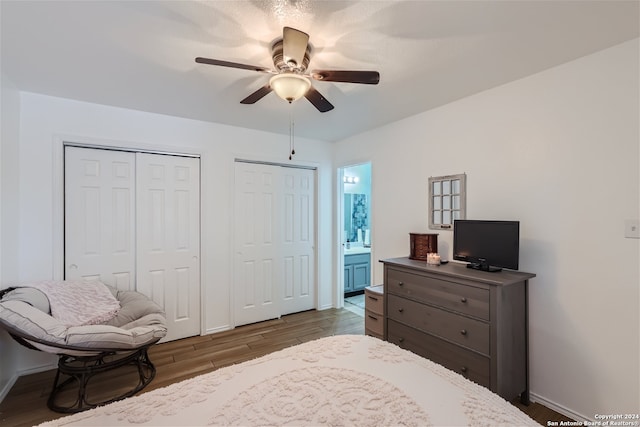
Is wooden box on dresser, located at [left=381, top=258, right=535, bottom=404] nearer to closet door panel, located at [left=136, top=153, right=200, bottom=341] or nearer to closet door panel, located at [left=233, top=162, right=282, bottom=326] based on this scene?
closet door panel, located at [left=233, top=162, right=282, bottom=326]

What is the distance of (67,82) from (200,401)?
2.67 meters

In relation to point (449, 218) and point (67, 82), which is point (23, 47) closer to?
point (67, 82)

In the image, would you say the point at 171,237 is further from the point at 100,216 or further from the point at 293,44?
the point at 293,44

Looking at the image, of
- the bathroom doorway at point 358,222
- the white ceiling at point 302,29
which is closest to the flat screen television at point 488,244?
the white ceiling at point 302,29

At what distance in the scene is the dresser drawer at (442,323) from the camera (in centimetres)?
205

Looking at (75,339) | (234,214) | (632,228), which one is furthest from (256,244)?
(632,228)

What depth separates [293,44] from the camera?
1.47 meters

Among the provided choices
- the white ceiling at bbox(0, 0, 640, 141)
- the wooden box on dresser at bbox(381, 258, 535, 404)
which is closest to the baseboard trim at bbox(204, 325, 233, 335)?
the wooden box on dresser at bbox(381, 258, 535, 404)

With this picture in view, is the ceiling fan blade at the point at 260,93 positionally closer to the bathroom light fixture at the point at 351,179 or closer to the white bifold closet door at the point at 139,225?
Answer: the white bifold closet door at the point at 139,225

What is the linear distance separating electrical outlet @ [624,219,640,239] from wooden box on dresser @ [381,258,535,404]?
591 millimetres

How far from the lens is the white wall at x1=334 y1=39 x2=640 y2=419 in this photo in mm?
1812

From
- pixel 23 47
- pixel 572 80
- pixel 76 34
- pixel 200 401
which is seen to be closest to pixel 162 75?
pixel 76 34

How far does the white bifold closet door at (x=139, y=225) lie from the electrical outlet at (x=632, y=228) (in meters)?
3.68

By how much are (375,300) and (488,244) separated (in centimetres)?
122
